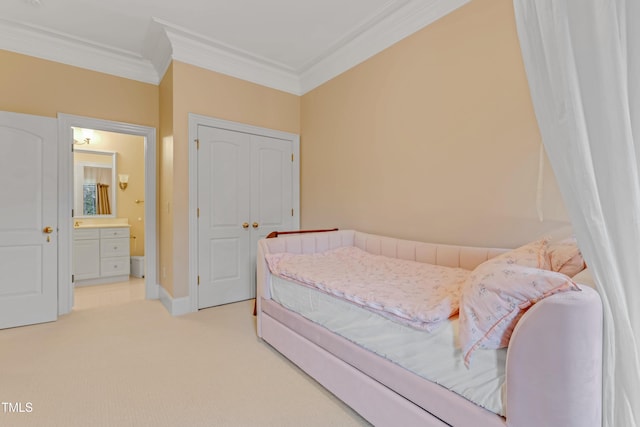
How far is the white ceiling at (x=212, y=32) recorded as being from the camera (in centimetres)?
262

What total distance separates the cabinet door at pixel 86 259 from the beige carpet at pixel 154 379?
169 centimetres

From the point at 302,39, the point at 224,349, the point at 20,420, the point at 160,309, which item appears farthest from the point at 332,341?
the point at 302,39

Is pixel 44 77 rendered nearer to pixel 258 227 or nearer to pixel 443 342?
pixel 258 227

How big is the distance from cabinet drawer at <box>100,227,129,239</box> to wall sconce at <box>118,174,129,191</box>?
778 millimetres

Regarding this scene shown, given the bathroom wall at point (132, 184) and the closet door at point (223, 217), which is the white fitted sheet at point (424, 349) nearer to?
the closet door at point (223, 217)

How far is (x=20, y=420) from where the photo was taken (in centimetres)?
154

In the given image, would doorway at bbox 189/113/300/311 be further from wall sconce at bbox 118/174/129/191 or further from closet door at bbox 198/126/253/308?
wall sconce at bbox 118/174/129/191

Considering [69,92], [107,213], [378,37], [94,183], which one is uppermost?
[378,37]

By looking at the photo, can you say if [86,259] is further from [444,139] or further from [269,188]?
[444,139]

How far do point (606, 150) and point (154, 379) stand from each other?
2497 millimetres

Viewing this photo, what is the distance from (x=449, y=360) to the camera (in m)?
1.18

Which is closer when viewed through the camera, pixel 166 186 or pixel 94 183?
pixel 166 186

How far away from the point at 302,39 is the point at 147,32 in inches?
61.3

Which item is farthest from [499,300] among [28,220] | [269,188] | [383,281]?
[28,220]
